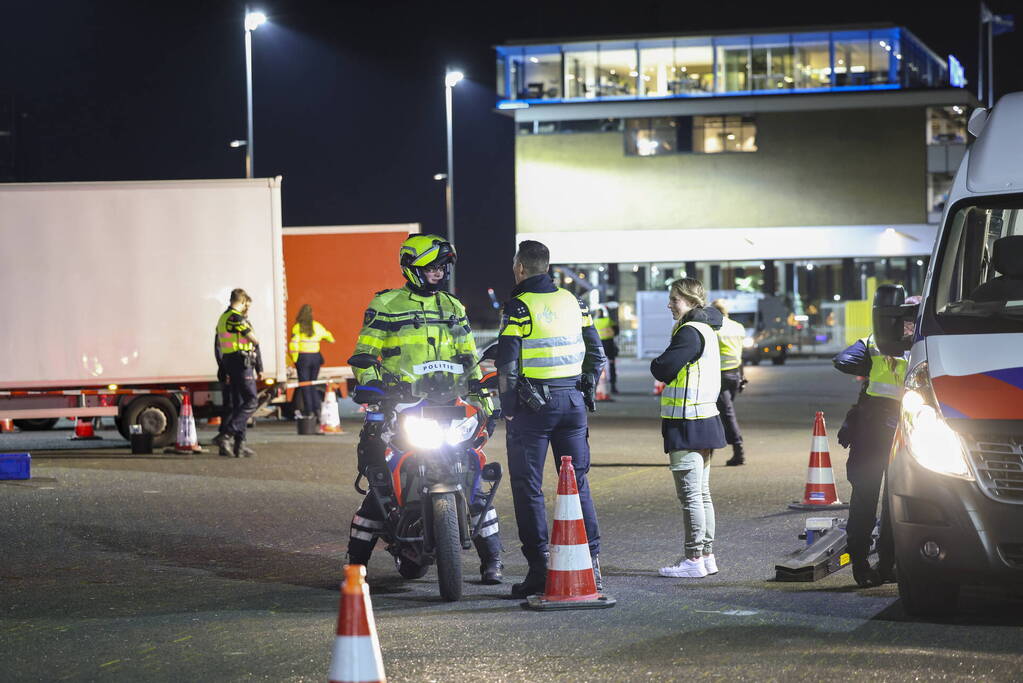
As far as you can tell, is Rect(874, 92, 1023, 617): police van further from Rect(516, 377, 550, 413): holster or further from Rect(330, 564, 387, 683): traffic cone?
Rect(330, 564, 387, 683): traffic cone

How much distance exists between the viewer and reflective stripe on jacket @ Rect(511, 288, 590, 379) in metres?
8.63

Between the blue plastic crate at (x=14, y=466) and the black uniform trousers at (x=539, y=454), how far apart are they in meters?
8.13

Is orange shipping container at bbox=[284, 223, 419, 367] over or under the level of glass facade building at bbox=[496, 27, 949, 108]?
under

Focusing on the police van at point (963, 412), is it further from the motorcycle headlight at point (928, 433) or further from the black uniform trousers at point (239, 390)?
the black uniform trousers at point (239, 390)

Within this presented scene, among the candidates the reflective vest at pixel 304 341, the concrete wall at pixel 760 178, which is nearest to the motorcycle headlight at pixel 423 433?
the reflective vest at pixel 304 341

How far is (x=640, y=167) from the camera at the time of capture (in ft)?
206

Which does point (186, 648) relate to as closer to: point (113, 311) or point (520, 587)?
point (520, 587)

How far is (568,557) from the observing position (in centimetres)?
812

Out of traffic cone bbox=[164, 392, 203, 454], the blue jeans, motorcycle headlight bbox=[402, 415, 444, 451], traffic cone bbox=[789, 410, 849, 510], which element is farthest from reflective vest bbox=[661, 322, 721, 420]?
traffic cone bbox=[164, 392, 203, 454]

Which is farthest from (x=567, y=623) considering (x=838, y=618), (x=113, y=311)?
(x=113, y=311)

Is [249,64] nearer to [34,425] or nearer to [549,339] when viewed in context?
[34,425]

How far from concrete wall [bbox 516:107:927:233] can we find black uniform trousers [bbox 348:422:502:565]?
54.0 m

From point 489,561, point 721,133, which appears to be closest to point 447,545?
point 489,561

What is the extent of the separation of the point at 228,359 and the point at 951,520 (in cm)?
1181
